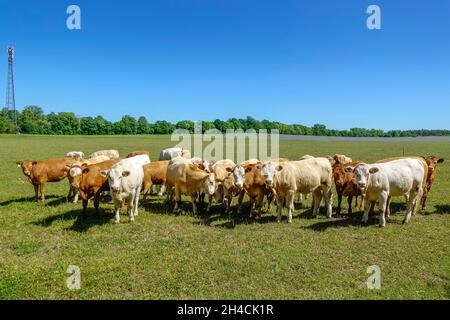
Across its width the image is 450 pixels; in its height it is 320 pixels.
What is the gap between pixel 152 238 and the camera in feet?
28.0

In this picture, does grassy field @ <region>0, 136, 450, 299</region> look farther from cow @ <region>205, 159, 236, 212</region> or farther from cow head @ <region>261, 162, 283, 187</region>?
cow head @ <region>261, 162, 283, 187</region>

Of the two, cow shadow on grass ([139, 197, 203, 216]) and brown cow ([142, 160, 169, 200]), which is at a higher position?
brown cow ([142, 160, 169, 200])

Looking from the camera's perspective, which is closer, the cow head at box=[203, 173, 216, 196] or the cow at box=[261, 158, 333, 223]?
the cow at box=[261, 158, 333, 223]

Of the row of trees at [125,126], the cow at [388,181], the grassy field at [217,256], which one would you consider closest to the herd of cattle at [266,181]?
the cow at [388,181]

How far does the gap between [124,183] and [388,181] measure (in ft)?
27.5

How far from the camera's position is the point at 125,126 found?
479 feet

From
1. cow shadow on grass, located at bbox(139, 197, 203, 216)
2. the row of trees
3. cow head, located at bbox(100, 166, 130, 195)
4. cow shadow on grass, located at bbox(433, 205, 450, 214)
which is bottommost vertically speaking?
cow shadow on grass, located at bbox(433, 205, 450, 214)

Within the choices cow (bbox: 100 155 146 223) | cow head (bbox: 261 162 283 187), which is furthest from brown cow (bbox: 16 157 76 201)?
cow head (bbox: 261 162 283 187)

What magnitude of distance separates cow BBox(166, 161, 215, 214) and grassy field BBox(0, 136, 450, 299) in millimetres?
842

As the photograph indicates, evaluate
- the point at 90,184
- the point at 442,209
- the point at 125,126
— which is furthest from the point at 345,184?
the point at 125,126

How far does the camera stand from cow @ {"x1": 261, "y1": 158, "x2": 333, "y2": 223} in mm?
9992

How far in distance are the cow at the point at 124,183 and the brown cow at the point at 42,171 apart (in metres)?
3.90

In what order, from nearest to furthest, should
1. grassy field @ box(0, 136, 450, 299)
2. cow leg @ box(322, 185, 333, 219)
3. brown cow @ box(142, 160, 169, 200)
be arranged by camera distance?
grassy field @ box(0, 136, 450, 299) < cow leg @ box(322, 185, 333, 219) < brown cow @ box(142, 160, 169, 200)
